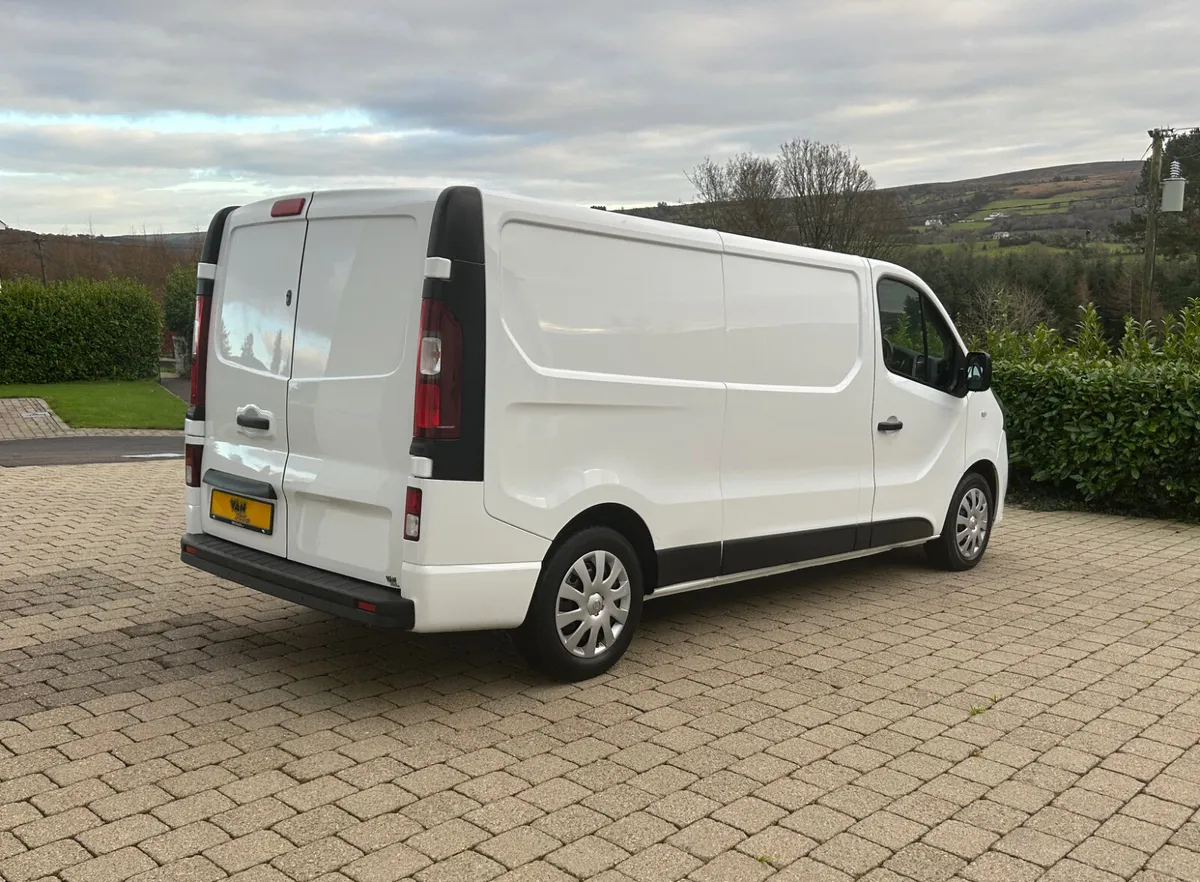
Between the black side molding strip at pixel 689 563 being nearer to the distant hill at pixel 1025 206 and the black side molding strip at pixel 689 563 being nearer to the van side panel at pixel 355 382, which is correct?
the van side panel at pixel 355 382

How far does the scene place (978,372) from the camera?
7.35 meters

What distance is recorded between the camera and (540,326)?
15.4 ft

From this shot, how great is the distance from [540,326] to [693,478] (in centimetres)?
129

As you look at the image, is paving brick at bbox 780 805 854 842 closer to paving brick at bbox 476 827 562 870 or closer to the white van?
paving brick at bbox 476 827 562 870

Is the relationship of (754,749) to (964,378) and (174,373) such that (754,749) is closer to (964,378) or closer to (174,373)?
(964,378)

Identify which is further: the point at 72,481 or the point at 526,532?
the point at 72,481

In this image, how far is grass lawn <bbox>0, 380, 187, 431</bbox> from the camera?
1923 centimetres

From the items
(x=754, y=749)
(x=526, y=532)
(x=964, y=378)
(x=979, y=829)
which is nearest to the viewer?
(x=979, y=829)

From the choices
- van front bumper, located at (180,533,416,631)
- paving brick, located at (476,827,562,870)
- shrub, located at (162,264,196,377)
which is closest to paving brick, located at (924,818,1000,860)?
paving brick, located at (476,827,562,870)

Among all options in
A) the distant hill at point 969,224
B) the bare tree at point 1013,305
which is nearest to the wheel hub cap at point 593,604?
the distant hill at point 969,224

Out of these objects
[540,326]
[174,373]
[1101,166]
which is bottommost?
[174,373]

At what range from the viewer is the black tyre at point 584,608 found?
4801mm

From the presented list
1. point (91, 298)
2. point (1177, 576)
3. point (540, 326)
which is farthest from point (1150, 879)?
point (91, 298)

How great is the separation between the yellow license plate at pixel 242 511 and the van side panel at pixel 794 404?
227cm
